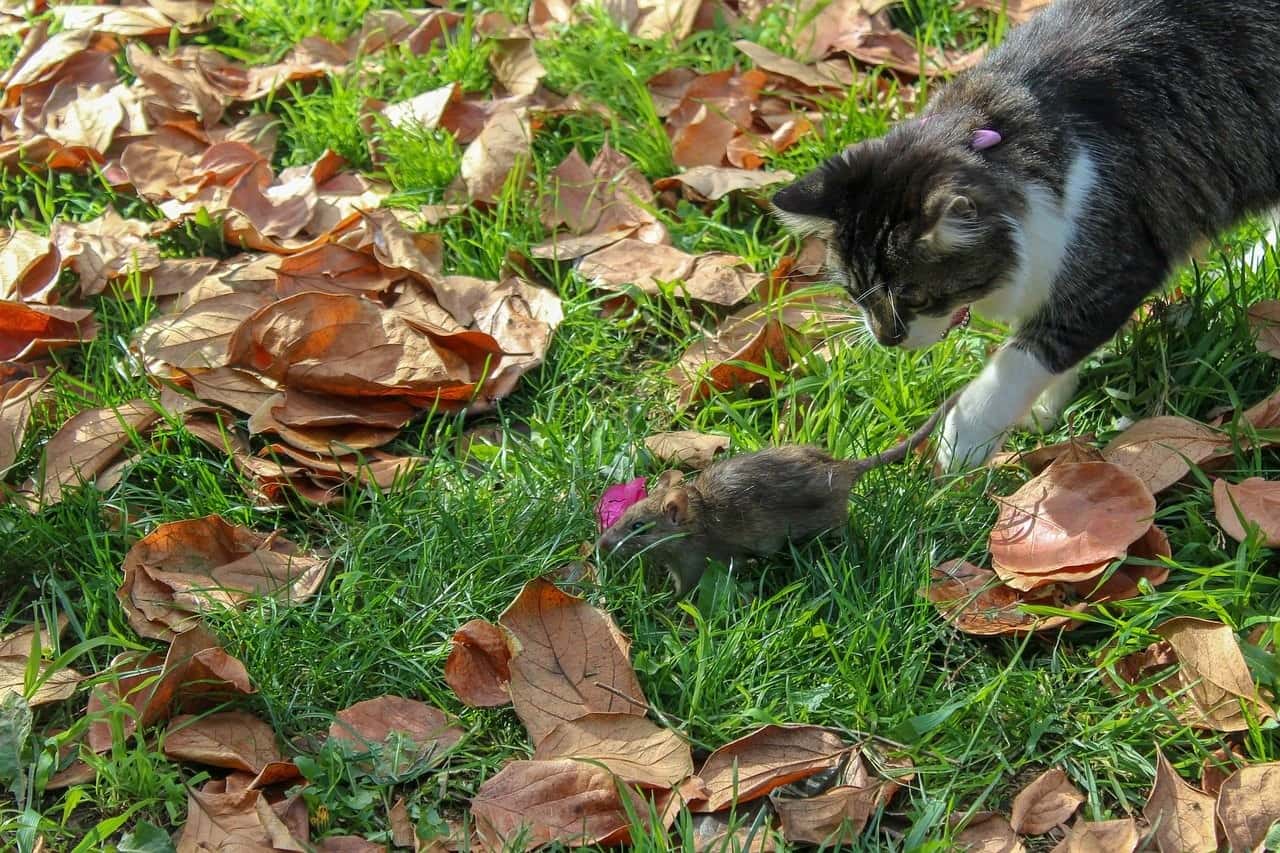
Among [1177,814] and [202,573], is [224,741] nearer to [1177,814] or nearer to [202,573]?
[202,573]

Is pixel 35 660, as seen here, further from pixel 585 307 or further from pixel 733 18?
pixel 733 18

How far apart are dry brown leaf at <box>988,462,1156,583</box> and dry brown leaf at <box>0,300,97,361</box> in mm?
2325

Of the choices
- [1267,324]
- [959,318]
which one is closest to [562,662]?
[959,318]

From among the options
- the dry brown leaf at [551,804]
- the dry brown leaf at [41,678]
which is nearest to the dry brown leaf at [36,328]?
the dry brown leaf at [41,678]

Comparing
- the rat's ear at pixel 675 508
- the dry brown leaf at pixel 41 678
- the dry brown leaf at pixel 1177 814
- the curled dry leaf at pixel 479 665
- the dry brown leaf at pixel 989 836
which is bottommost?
the dry brown leaf at pixel 41 678

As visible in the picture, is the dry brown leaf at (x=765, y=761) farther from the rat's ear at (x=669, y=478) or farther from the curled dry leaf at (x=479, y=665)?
the rat's ear at (x=669, y=478)

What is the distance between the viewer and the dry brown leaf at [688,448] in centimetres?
305

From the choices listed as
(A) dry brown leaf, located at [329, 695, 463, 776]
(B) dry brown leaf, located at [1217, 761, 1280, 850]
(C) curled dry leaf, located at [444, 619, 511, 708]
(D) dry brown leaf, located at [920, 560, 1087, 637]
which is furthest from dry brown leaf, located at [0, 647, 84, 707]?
(B) dry brown leaf, located at [1217, 761, 1280, 850]

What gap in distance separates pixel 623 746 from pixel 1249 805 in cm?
105

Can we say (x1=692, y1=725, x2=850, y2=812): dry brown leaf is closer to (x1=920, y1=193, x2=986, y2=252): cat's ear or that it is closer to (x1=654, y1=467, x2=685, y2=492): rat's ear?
(x1=654, y1=467, x2=685, y2=492): rat's ear

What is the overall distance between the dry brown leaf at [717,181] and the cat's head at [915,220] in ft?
2.21

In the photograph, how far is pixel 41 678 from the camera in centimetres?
247

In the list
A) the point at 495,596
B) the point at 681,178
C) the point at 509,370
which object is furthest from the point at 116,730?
the point at 681,178

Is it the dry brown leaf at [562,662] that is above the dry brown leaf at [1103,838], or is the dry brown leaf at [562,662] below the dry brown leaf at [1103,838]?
below
